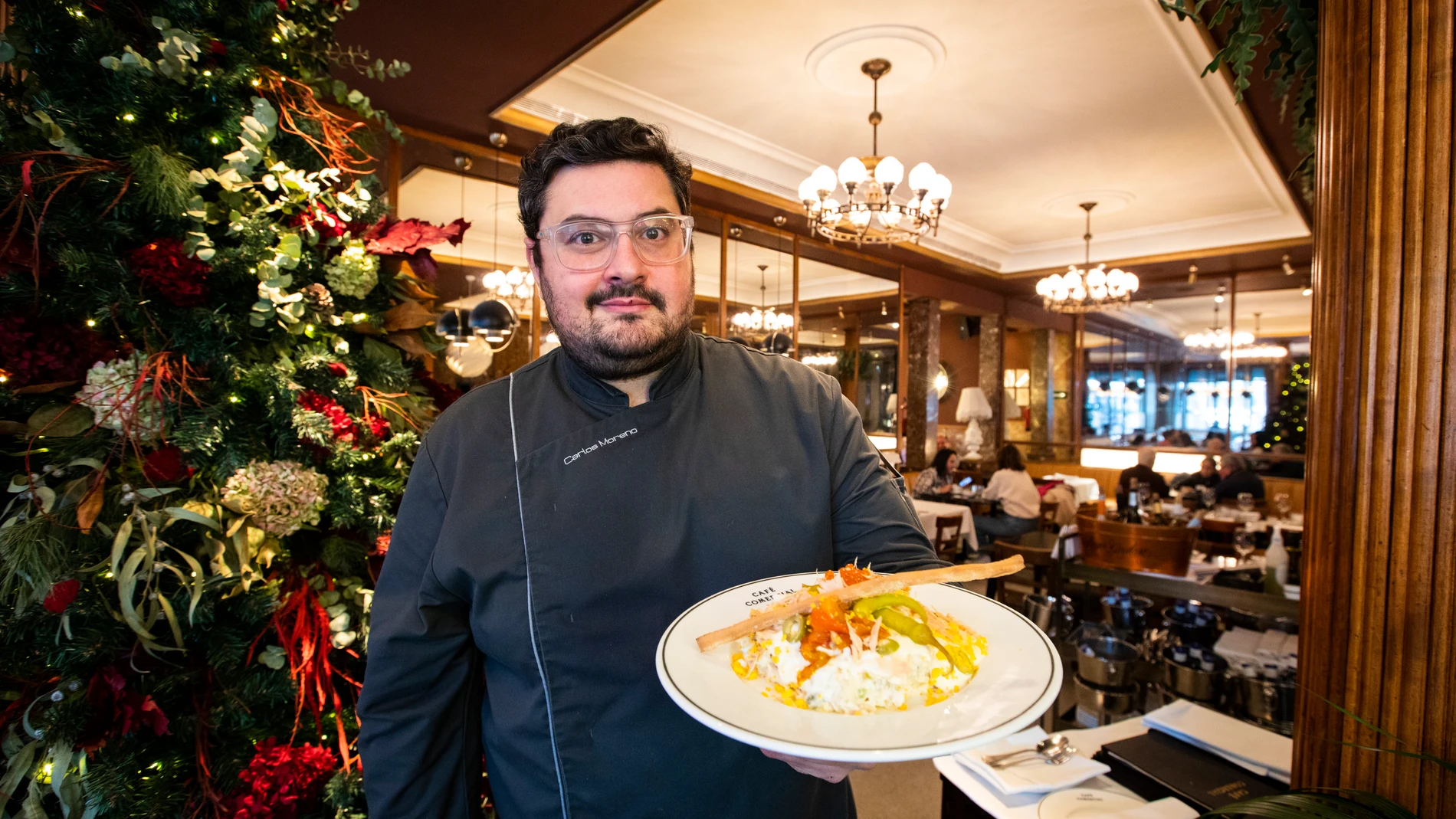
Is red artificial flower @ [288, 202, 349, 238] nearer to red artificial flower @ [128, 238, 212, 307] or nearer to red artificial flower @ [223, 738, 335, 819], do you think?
red artificial flower @ [128, 238, 212, 307]

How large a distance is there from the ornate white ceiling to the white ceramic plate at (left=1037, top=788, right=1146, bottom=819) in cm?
355

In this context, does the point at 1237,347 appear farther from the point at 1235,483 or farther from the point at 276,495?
the point at 276,495

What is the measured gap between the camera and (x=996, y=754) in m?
1.64

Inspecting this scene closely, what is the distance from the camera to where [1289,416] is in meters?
10.1

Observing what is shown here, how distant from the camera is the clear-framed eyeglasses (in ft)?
3.75

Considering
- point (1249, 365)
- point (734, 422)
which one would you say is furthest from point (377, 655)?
point (1249, 365)

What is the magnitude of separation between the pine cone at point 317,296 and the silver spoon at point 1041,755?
1771 millimetres

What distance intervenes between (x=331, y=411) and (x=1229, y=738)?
7.32 feet

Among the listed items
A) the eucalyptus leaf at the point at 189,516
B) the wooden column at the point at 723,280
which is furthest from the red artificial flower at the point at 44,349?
the wooden column at the point at 723,280

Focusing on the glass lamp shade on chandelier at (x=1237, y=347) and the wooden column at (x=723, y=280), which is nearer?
the wooden column at (x=723, y=280)

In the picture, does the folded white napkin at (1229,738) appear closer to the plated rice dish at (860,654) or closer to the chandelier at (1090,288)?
the plated rice dish at (860,654)

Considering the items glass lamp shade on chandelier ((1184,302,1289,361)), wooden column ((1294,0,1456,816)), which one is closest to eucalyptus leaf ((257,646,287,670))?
wooden column ((1294,0,1456,816))

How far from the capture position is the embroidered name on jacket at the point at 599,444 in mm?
1152

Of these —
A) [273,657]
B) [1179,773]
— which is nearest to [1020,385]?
[1179,773]
